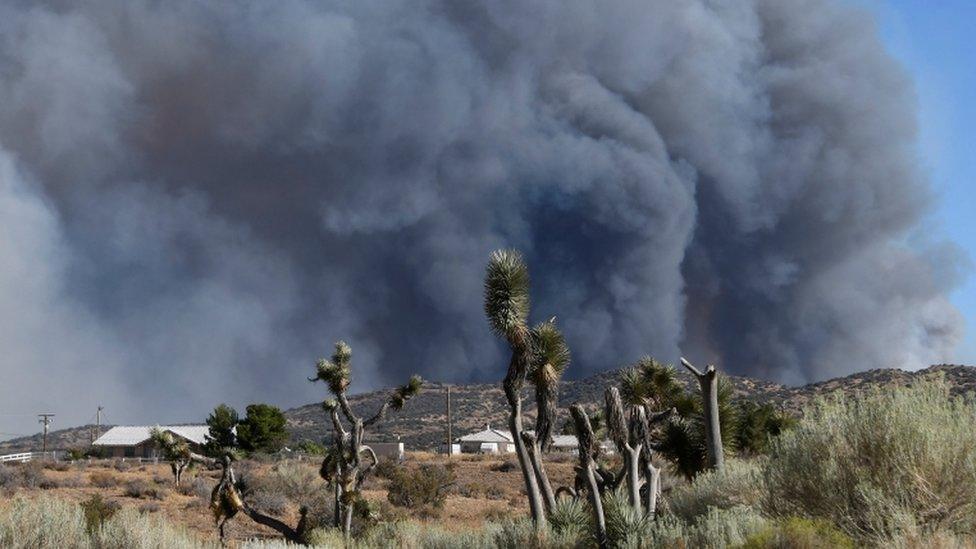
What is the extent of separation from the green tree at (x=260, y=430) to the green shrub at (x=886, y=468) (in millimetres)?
65990

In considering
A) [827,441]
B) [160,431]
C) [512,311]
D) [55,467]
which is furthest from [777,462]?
[55,467]

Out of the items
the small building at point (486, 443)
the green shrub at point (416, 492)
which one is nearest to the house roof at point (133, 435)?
the small building at point (486, 443)

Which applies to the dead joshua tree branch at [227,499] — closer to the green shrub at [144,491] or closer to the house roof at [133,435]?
the green shrub at [144,491]

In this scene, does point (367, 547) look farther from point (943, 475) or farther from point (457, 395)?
point (457, 395)

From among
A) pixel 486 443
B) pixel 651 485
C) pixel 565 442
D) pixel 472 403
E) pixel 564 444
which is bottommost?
pixel 651 485

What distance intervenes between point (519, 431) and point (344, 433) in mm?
7457

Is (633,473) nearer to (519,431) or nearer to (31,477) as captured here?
(519,431)

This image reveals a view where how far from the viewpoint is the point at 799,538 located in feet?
33.7

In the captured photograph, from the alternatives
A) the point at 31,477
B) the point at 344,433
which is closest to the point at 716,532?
the point at 344,433

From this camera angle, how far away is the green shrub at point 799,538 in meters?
10.2

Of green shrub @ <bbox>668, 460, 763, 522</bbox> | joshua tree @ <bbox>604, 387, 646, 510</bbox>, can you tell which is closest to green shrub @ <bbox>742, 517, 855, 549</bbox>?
green shrub @ <bbox>668, 460, 763, 522</bbox>

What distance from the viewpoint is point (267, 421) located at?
75.0 m

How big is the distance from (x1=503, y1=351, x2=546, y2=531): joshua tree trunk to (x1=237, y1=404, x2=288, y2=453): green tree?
59.3m

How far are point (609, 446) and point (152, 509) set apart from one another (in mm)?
35485
